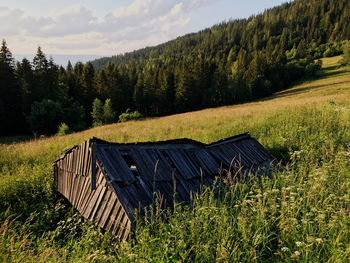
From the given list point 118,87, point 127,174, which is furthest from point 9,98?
point 127,174

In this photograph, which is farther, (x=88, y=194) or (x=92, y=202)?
(x=88, y=194)

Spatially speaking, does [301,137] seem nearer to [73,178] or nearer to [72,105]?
[73,178]

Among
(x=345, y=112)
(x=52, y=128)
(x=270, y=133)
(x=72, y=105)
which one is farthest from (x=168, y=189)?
(x=72, y=105)

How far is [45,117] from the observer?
34406 millimetres

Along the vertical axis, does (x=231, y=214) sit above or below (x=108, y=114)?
above

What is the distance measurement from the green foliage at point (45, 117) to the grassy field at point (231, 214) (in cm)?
2782

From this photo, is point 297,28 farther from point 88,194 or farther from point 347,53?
point 88,194

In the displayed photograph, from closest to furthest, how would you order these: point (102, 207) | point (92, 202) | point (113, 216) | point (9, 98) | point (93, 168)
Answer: point (113, 216), point (102, 207), point (92, 202), point (93, 168), point (9, 98)

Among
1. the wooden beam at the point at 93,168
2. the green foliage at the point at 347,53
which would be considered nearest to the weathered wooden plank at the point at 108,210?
the wooden beam at the point at 93,168

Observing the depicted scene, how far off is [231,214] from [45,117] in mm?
39477

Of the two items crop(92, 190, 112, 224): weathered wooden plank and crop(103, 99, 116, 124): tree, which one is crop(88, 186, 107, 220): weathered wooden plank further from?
crop(103, 99, 116, 124): tree

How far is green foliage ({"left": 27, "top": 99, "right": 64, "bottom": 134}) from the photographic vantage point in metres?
33.8

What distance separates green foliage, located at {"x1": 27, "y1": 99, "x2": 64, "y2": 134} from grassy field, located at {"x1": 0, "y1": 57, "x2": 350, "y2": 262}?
91.3 feet

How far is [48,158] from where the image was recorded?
935cm
